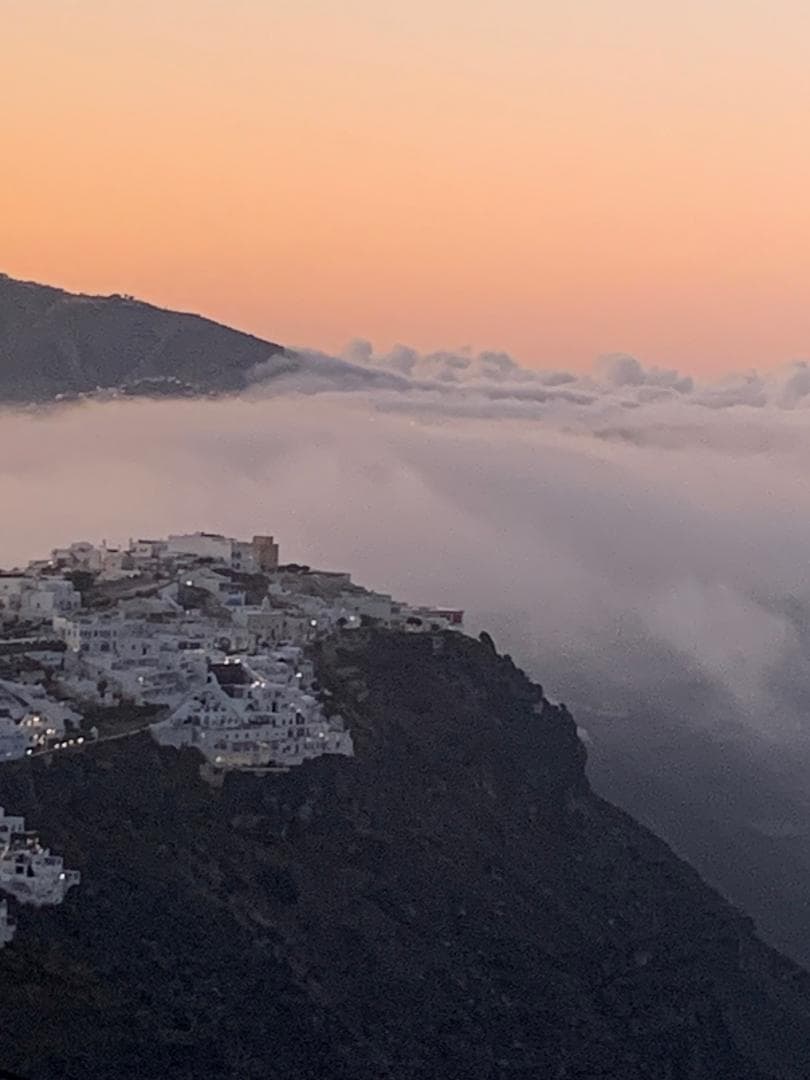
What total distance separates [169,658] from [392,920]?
644 cm

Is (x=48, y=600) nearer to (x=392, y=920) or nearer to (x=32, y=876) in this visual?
Answer: (x=392, y=920)

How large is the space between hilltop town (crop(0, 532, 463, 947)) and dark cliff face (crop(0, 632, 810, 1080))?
58 centimetres

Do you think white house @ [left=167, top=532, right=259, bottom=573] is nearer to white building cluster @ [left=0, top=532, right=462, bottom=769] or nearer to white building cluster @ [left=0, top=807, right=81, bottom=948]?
white building cluster @ [left=0, top=532, right=462, bottom=769]

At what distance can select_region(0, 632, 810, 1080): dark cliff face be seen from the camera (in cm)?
5481

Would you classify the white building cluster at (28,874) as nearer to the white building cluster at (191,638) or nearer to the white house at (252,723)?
the white building cluster at (191,638)

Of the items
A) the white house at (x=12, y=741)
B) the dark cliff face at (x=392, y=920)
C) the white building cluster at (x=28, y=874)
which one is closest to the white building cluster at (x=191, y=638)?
the white house at (x=12, y=741)

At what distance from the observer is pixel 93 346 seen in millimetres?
137250

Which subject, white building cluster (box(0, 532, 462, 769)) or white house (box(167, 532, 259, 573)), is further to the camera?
white house (box(167, 532, 259, 573))

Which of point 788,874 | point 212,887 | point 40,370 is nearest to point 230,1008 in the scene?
point 212,887

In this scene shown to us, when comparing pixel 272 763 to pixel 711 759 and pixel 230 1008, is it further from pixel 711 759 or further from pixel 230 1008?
pixel 711 759

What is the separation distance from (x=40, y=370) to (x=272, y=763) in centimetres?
7736

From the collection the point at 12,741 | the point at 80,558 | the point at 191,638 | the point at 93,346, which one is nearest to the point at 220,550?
the point at 80,558

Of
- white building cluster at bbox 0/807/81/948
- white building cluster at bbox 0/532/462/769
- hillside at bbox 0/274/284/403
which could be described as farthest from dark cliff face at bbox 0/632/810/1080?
hillside at bbox 0/274/284/403

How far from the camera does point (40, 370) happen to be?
5394 inches
